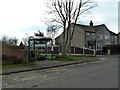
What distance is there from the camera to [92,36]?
73812 millimetres

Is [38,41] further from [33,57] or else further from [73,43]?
[73,43]

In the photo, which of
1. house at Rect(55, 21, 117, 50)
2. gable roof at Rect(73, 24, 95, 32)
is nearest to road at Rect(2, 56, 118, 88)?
house at Rect(55, 21, 117, 50)

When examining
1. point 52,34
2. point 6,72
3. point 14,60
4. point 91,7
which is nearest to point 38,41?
point 14,60

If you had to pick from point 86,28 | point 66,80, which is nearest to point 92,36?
point 86,28

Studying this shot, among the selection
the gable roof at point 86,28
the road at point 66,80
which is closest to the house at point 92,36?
the gable roof at point 86,28

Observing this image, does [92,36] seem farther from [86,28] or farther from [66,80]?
[66,80]

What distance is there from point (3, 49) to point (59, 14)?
1276 cm

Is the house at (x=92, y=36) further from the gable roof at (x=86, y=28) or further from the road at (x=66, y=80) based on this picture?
the road at (x=66, y=80)

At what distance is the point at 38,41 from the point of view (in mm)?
30859

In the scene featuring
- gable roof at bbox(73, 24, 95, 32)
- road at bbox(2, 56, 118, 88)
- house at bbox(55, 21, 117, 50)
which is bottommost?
road at bbox(2, 56, 118, 88)

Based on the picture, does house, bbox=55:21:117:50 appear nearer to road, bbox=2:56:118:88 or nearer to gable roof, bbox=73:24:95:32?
gable roof, bbox=73:24:95:32

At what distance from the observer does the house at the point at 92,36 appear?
7018cm

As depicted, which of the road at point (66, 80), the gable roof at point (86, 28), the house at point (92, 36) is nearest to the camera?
the road at point (66, 80)

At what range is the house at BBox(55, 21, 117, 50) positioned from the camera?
70.2 meters
